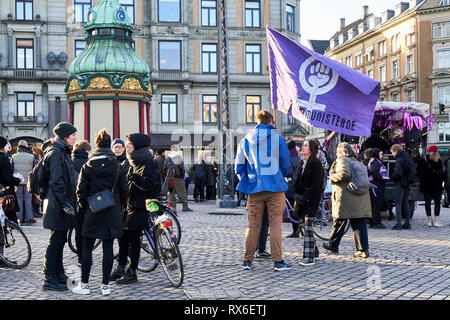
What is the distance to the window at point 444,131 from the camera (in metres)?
56.6

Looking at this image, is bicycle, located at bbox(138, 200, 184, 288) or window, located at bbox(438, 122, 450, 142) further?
window, located at bbox(438, 122, 450, 142)

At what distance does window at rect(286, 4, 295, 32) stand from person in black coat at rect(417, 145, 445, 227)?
28.6 metres

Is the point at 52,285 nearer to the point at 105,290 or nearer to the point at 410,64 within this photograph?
the point at 105,290

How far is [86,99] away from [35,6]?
25631 mm

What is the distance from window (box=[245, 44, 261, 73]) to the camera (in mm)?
39281

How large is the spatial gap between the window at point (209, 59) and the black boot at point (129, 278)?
32.8m

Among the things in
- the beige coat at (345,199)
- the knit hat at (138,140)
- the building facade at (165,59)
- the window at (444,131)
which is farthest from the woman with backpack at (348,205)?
the window at (444,131)

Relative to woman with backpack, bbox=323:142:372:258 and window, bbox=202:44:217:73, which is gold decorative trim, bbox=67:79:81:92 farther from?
window, bbox=202:44:217:73

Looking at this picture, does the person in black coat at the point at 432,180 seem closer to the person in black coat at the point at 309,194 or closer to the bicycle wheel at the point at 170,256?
the person in black coat at the point at 309,194

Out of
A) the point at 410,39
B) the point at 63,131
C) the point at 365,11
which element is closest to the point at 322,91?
the point at 63,131

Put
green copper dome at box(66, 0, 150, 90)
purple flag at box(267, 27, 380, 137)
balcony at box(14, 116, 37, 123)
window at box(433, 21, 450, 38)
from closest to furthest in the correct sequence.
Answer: purple flag at box(267, 27, 380, 137) < green copper dome at box(66, 0, 150, 90) < balcony at box(14, 116, 37, 123) < window at box(433, 21, 450, 38)

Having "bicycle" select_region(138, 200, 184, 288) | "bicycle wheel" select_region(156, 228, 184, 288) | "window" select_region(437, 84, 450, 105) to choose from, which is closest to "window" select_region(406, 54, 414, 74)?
"window" select_region(437, 84, 450, 105)

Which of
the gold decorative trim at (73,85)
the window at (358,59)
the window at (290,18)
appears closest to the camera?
the gold decorative trim at (73,85)
